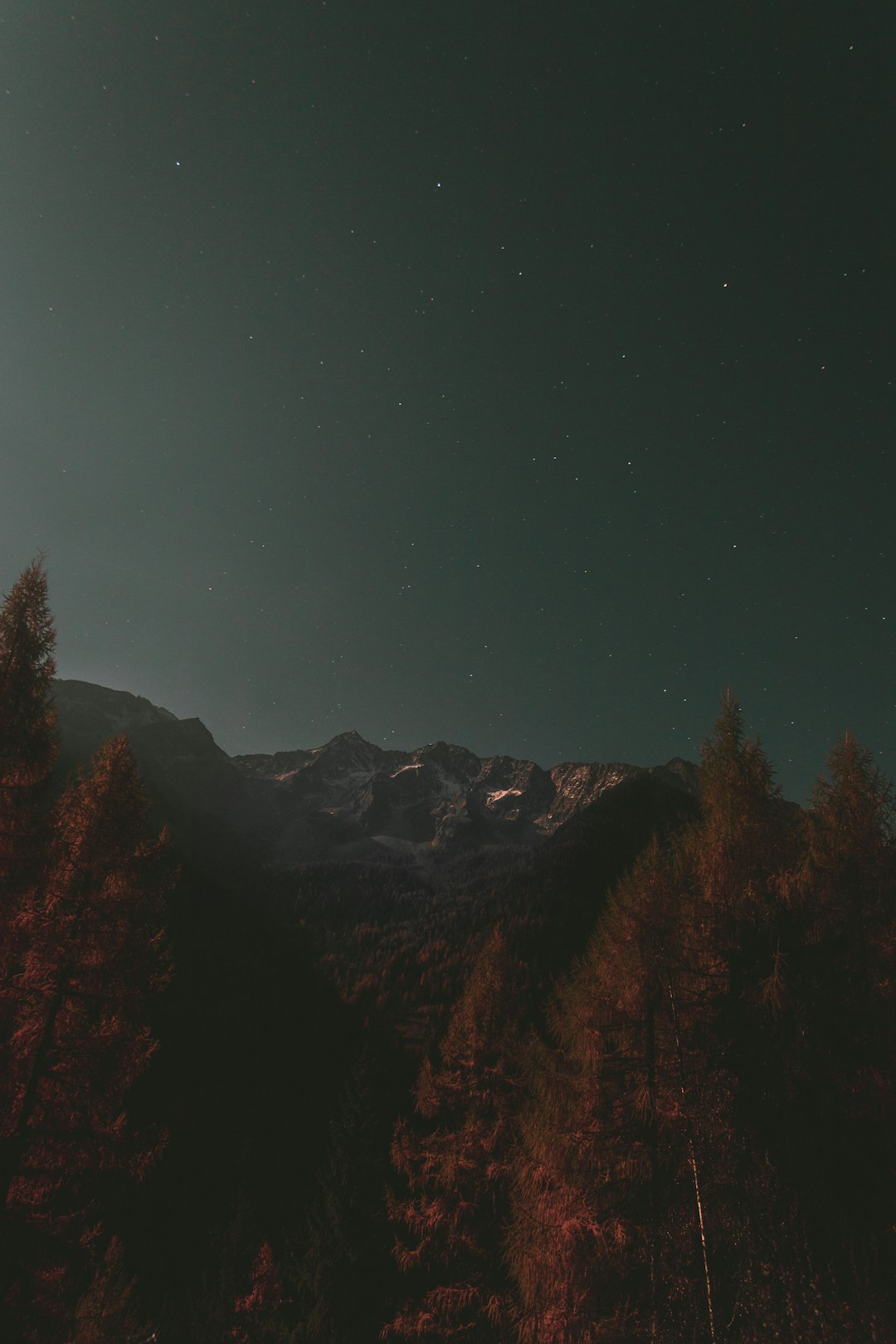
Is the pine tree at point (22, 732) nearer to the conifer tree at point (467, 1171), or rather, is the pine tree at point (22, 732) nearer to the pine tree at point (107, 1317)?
the pine tree at point (107, 1317)

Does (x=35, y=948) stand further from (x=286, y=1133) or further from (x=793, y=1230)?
(x=286, y=1133)

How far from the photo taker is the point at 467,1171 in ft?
44.6

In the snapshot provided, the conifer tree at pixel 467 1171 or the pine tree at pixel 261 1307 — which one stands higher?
the conifer tree at pixel 467 1171

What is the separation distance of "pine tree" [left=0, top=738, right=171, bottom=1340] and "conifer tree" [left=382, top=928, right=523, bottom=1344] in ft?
25.8

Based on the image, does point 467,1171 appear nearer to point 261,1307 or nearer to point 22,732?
point 22,732

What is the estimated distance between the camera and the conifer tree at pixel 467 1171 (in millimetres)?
11891

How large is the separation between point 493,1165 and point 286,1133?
5650 centimetres

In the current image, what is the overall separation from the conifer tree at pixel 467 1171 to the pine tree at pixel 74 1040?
25.8ft

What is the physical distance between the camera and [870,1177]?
752cm

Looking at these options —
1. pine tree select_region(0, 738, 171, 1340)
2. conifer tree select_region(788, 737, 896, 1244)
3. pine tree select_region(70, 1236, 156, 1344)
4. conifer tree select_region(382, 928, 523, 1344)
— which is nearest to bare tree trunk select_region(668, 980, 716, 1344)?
conifer tree select_region(788, 737, 896, 1244)

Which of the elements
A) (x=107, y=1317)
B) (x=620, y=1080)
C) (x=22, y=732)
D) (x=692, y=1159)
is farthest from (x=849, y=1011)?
(x=107, y=1317)

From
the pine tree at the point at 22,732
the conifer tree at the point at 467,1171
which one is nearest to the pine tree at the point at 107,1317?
the conifer tree at the point at 467,1171

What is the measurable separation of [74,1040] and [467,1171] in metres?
10.5

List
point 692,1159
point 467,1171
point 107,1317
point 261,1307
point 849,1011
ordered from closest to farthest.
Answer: point 692,1159 → point 849,1011 → point 467,1171 → point 107,1317 → point 261,1307
